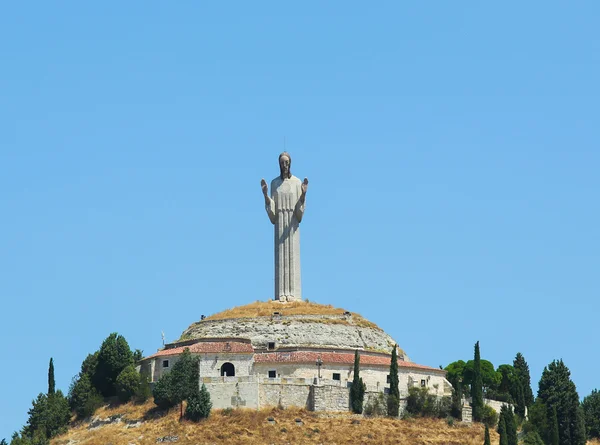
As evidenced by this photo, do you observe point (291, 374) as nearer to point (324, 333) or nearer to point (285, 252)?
point (324, 333)

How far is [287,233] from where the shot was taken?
111 metres

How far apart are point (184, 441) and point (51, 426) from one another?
35.1 ft

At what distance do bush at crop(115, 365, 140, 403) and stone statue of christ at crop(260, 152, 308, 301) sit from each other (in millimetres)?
13754

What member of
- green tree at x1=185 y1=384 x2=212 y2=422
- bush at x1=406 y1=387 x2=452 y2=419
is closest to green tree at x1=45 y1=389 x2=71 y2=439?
green tree at x1=185 y1=384 x2=212 y2=422

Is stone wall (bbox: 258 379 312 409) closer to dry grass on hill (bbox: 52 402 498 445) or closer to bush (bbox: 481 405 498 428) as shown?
dry grass on hill (bbox: 52 402 498 445)

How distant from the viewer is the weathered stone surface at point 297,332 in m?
103

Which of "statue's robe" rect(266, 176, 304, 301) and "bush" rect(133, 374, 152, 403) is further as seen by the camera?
"statue's robe" rect(266, 176, 304, 301)

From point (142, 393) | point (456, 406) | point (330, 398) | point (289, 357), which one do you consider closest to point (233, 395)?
point (289, 357)

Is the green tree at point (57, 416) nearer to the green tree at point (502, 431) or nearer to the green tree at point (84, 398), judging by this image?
the green tree at point (84, 398)

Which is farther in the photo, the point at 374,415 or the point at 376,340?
the point at 376,340

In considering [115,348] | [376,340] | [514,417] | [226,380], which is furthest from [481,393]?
[115,348]

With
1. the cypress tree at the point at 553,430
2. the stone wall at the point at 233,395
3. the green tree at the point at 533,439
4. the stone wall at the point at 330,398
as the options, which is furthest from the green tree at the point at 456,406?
the stone wall at the point at 233,395

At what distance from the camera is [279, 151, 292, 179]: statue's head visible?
113 meters

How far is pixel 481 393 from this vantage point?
329 ft
